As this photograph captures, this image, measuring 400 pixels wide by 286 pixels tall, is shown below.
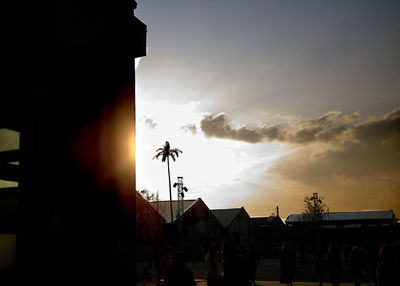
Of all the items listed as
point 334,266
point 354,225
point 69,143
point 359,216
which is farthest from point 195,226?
point 69,143

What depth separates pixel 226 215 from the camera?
62.8 meters

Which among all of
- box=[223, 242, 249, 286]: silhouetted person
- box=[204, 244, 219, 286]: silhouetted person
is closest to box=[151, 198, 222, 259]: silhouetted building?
box=[204, 244, 219, 286]: silhouetted person

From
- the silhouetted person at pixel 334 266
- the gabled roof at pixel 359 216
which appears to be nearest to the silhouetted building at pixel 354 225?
the gabled roof at pixel 359 216

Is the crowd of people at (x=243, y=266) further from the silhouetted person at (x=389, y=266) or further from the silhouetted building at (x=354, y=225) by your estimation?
the silhouetted building at (x=354, y=225)

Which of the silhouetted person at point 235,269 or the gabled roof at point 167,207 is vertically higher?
the gabled roof at point 167,207

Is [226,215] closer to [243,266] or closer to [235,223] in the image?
[235,223]

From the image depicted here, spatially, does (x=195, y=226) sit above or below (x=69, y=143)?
above

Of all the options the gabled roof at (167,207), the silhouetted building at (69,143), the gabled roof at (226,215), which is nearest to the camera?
the silhouetted building at (69,143)

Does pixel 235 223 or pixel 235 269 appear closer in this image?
pixel 235 269

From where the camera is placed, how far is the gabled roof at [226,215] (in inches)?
2382

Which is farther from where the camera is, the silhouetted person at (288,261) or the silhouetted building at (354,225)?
the silhouetted building at (354,225)

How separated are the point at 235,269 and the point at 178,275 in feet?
5.08

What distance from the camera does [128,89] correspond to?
4430mm

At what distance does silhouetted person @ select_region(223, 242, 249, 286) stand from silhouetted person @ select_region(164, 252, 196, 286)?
A: 1344 millimetres
